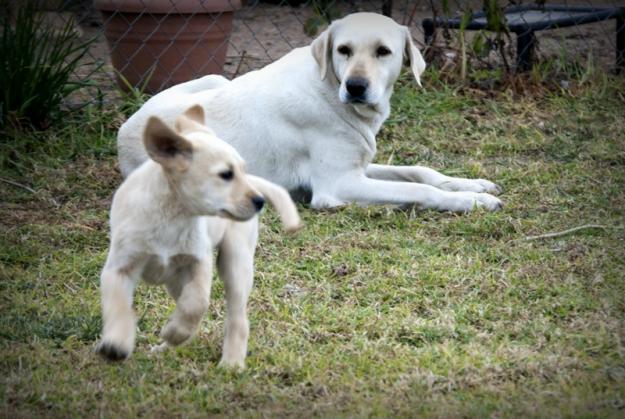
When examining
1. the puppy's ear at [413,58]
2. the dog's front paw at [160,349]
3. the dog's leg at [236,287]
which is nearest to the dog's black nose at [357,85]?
the puppy's ear at [413,58]

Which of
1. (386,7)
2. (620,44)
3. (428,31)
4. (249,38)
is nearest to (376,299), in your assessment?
(386,7)

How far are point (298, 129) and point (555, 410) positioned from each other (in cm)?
254

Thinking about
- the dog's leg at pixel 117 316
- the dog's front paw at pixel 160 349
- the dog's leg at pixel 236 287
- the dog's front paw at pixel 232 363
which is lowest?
the dog's front paw at pixel 160 349

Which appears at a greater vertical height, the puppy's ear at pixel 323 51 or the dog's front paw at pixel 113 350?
the dog's front paw at pixel 113 350

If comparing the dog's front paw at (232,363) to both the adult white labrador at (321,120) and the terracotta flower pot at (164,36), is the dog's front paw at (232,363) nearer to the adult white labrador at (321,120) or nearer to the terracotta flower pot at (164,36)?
the adult white labrador at (321,120)

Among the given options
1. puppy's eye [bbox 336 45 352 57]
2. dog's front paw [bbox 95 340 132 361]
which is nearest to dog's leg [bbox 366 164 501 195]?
puppy's eye [bbox 336 45 352 57]

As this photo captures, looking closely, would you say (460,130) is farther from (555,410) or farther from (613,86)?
(555,410)

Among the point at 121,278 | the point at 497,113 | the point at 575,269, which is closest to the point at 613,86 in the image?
the point at 497,113

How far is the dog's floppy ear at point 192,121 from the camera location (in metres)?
3.03

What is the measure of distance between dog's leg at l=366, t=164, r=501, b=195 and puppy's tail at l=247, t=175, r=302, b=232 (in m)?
2.28

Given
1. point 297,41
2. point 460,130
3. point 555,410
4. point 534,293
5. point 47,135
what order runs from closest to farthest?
point 555,410
point 534,293
point 47,135
point 460,130
point 297,41

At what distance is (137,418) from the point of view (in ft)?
9.06

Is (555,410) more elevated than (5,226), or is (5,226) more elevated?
(555,410)

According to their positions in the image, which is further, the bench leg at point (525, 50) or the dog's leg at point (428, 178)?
the bench leg at point (525, 50)
